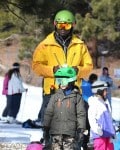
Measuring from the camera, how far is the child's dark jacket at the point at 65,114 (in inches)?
269

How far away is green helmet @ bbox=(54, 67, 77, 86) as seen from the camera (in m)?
7.00

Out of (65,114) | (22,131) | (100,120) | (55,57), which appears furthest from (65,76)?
(22,131)

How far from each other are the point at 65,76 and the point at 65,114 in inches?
17.3

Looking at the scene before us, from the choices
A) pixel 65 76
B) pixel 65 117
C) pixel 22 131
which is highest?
pixel 22 131

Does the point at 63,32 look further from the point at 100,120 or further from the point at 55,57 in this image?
the point at 100,120

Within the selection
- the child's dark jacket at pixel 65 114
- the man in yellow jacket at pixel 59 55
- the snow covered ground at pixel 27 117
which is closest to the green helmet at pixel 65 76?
the child's dark jacket at pixel 65 114

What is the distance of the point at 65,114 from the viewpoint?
22.5ft

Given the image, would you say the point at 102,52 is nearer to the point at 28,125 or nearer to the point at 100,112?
the point at 28,125

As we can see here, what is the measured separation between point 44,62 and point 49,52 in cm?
14

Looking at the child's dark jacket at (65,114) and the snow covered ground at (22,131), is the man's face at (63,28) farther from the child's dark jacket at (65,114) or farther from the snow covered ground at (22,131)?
the snow covered ground at (22,131)

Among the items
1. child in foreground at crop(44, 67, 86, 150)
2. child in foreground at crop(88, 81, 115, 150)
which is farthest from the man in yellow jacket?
child in foreground at crop(44, 67, 86, 150)

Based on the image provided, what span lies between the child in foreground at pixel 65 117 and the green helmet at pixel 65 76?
3 cm

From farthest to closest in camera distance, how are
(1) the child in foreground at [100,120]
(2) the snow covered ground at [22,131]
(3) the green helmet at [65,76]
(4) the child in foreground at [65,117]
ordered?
(2) the snow covered ground at [22,131], (1) the child in foreground at [100,120], (3) the green helmet at [65,76], (4) the child in foreground at [65,117]

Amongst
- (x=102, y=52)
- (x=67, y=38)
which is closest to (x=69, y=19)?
(x=67, y=38)
